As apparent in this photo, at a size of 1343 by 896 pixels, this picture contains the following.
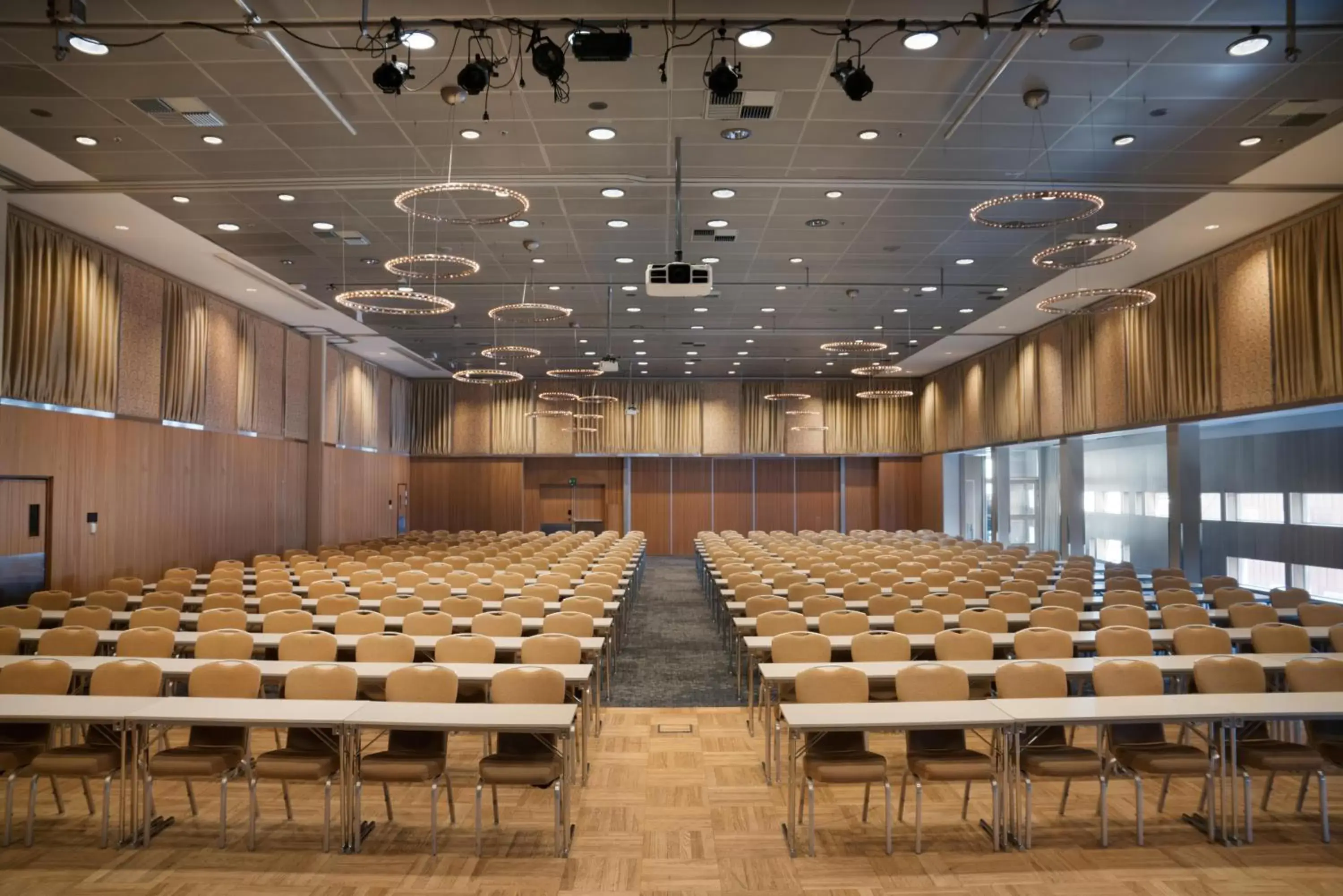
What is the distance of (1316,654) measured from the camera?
303 inches

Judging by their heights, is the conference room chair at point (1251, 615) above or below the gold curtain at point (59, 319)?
below

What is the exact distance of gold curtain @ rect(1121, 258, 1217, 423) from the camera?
14109 mm

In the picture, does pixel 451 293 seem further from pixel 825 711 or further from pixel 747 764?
pixel 825 711

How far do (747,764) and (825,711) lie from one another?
7.05 feet

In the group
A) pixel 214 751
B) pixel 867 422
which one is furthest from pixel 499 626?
pixel 867 422

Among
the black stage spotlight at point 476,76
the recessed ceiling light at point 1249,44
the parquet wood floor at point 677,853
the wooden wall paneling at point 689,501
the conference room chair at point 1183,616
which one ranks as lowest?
the parquet wood floor at point 677,853

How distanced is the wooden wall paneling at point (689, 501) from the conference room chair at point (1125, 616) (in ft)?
73.0

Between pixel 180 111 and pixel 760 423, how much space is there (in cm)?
2327

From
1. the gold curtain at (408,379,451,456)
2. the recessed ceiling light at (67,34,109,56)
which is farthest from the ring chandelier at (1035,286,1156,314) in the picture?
the gold curtain at (408,379,451,456)

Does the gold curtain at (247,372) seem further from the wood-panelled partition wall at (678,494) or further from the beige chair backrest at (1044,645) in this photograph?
the beige chair backrest at (1044,645)

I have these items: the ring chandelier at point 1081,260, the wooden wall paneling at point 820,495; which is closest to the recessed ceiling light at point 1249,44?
the ring chandelier at point 1081,260

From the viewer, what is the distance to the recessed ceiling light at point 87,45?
7.42 meters

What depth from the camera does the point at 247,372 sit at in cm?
1877

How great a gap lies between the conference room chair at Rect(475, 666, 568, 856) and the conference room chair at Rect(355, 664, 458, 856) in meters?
0.29
